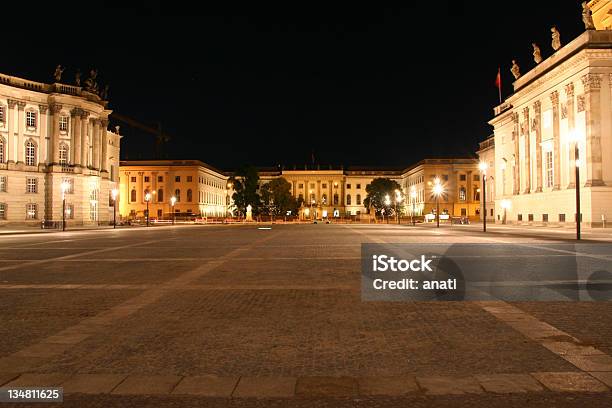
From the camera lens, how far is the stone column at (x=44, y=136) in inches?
2844

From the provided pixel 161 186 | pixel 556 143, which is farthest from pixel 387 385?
pixel 161 186

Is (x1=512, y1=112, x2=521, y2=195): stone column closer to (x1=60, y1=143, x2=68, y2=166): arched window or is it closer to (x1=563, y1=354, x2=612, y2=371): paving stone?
(x1=60, y1=143, x2=68, y2=166): arched window

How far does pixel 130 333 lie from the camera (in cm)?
841

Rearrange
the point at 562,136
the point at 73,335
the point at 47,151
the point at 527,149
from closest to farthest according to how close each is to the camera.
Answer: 1. the point at 73,335
2. the point at 562,136
3. the point at 527,149
4. the point at 47,151

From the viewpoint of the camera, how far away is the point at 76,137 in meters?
74.2

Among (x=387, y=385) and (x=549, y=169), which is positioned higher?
(x=549, y=169)

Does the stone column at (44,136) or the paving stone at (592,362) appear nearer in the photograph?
the paving stone at (592,362)

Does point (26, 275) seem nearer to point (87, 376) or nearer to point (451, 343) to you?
point (87, 376)

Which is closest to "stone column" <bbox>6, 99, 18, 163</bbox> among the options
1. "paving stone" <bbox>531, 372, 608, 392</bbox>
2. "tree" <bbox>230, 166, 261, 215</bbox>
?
"tree" <bbox>230, 166, 261, 215</bbox>

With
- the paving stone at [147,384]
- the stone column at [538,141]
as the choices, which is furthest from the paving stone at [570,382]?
the stone column at [538,141]

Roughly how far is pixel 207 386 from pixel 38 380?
6.44 ft

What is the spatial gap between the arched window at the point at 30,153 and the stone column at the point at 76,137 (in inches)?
182

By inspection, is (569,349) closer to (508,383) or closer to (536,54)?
(508,383)

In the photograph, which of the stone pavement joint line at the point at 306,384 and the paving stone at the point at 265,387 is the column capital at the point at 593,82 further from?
the paving stone at the point at 265,387
